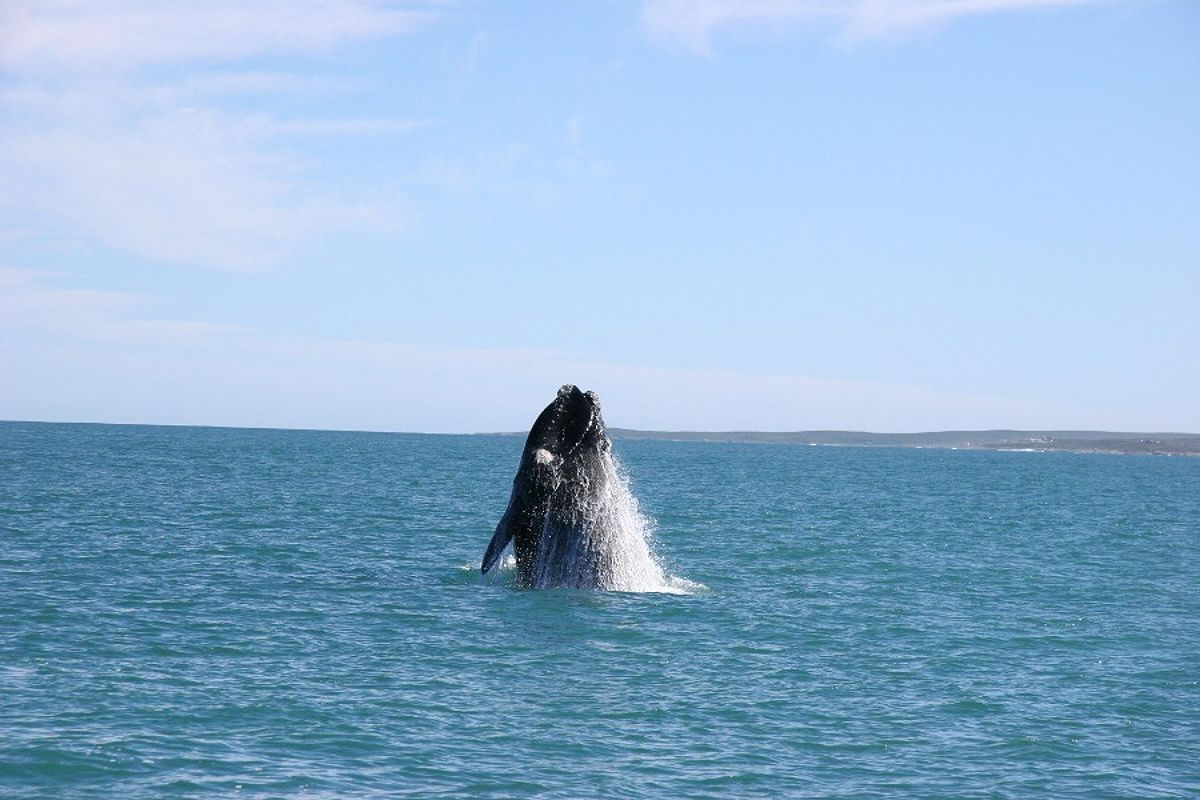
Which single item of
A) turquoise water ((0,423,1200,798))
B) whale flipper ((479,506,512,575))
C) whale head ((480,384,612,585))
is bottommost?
turquoise water ((0,423,1200,798))

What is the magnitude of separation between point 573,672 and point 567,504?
4583 millimetres

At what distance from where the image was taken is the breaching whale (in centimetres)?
2417

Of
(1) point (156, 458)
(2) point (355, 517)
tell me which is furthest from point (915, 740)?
(1) point (156, 458)

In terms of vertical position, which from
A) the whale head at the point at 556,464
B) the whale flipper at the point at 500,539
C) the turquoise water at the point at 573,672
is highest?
the whale head at the point at 556,464

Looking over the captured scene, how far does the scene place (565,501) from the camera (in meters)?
24.3

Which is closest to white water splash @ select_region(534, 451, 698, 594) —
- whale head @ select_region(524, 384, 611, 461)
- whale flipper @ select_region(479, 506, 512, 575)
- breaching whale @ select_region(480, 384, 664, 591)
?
breaching whale @ select_region(480, 384, 664, 591)

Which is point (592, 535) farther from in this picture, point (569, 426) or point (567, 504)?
point (569, 426)

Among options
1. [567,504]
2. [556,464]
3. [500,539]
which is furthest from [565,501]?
[500,539]

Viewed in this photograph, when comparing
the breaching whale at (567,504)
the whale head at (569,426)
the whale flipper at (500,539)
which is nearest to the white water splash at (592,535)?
the breaching whale at (567,504)

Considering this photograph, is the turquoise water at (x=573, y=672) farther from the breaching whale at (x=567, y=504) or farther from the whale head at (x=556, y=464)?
the whale head at (x=556, y=464)

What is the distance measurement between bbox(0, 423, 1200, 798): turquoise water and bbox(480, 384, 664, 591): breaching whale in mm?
776

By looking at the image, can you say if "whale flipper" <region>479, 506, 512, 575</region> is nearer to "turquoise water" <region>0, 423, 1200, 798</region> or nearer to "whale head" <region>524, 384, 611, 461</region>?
"turquoise water" <region>0, 423, 1200, 798</region>

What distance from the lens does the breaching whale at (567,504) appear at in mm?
24172

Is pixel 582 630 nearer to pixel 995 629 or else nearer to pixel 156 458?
pixel 995 629
